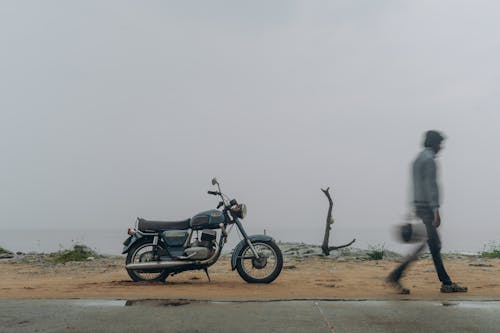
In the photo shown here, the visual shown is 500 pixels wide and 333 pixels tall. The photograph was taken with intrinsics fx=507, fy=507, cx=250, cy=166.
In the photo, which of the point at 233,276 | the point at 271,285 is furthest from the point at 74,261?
the point at 271,285

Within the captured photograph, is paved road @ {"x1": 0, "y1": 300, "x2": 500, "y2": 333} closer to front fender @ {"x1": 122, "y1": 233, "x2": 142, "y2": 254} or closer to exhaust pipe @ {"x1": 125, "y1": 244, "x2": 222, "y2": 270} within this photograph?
exhaust pipe @ {"x1": 125, "y1": 244, "x2": 222, "y2": 270}

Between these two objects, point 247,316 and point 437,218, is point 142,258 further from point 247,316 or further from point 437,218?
point 437,218

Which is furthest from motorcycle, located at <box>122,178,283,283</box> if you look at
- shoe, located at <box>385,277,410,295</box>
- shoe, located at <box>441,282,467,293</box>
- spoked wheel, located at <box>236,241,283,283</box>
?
shoe, located at <box>441,282,467,293</box>

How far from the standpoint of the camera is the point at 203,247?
343 inches

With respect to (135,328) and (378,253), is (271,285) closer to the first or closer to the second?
(135,328)

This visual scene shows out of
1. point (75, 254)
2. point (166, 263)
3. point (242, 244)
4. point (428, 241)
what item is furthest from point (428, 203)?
point (75, 254)

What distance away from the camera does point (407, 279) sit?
30.4 ft

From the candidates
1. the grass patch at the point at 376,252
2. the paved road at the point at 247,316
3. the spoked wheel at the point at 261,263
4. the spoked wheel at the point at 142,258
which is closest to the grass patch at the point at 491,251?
the grass patch at the point at 376,252

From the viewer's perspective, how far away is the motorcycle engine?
28.4 feet

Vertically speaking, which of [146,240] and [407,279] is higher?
[146,240]

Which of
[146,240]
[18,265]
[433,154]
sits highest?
[433,154]

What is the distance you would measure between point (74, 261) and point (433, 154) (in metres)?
11.1

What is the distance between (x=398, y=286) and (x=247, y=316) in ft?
8.94

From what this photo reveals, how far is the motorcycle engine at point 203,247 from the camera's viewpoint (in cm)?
865
